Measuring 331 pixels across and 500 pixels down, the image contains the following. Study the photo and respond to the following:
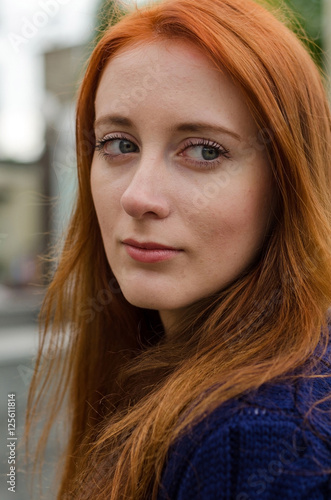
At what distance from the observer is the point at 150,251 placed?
59.8 inches

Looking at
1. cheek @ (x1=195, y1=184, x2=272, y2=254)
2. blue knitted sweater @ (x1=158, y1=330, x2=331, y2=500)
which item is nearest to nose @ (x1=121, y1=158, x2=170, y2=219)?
cheek @ (x1=195, y1=184, x2=272, y2=254)

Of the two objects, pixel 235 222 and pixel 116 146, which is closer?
pixel 235 222

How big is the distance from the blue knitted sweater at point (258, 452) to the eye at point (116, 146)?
0.84 metres

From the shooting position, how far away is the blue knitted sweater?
3.30ft

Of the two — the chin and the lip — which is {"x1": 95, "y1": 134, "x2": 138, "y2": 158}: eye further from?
the chin

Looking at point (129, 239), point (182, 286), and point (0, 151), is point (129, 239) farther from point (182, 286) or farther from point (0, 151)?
point (0, 151)

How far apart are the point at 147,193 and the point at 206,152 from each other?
20cm

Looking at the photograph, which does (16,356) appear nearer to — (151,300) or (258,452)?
(151,300)

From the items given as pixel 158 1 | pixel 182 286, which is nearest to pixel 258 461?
pixel 182 286

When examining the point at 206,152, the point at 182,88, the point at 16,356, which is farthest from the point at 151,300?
the point at 16,356

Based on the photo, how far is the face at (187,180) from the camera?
145cm

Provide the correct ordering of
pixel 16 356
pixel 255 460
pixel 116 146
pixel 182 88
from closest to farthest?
1. pixel 255 460
2. pixel 182 88
3. pixel 116 146
4. pixel 16 356

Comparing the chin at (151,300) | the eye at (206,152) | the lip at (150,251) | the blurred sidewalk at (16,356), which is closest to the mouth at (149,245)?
the lip at (150,251)

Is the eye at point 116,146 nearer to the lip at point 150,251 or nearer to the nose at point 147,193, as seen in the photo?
the nose at point 147,193
